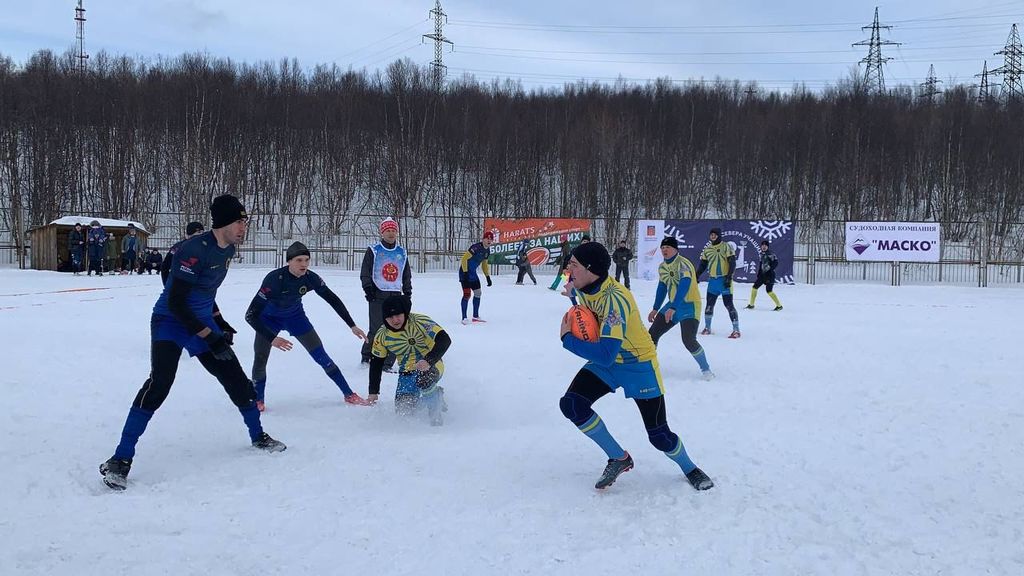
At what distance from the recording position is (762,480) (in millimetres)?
4910

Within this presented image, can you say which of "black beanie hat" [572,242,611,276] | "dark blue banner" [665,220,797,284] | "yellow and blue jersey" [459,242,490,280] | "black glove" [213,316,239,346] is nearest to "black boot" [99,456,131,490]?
"black glove" [213,316,239,346]

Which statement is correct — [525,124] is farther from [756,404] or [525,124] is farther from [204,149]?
[756,404]

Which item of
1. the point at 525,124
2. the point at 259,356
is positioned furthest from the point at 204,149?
the point at 259,356

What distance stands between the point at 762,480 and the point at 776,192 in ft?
134

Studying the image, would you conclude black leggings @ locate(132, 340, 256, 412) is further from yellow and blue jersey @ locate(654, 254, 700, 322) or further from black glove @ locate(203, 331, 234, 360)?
yellow and blue jersey @ locate(654, 254, 700, 322)

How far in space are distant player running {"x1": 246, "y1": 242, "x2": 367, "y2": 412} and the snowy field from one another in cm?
37

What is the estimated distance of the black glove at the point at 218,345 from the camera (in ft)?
15.4

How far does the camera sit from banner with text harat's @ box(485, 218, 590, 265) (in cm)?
2938

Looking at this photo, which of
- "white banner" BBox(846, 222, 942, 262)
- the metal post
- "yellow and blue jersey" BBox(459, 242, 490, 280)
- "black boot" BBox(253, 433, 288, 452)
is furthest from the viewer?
the metal post

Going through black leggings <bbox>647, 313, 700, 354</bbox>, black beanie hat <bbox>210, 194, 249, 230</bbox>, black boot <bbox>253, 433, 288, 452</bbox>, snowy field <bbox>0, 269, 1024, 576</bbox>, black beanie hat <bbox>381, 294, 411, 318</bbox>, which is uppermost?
black beanie hat <bbox>210, 194, 249, 230</bbox>

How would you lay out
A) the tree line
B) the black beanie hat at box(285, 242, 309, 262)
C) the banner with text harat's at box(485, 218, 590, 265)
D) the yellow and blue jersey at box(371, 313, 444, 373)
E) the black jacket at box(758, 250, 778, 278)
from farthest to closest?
the tree line → the banner with text harat's at box(485, 218, 590, 265) → the black jacket at box(758, 250, 778, 278) → the black beanie hat at box(285, 242, 309, 262) → the yellow and blue jersey at box(371, 313, 444, 373)

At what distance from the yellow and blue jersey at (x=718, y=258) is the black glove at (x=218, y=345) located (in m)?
8.84

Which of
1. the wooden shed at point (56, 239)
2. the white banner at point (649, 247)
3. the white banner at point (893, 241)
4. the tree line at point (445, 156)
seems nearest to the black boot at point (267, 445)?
the white banner at point (649, 247)

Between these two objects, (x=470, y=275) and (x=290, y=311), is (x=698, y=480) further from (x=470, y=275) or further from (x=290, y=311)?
(x=470, y=275)
